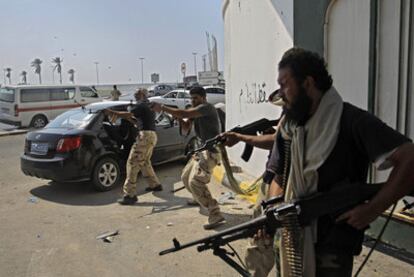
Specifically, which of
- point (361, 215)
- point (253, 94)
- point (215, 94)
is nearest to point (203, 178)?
point (253, 94)

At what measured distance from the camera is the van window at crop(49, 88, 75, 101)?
18.8 metres

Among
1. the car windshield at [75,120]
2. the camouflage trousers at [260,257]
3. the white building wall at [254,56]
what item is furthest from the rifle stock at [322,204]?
the car windshield at [75,120]

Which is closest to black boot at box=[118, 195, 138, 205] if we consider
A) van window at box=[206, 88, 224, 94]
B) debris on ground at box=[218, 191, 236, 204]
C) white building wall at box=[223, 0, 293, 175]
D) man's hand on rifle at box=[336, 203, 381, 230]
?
debris on ground at box=[218, 191, 236, 204]

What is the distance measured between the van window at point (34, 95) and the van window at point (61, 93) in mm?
260

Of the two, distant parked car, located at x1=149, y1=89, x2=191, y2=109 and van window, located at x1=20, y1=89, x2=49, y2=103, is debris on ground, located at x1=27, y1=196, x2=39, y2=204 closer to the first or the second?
distant parked car, located at x1=149, y1=89, x2=191, y2=109

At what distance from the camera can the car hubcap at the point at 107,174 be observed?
722 cm

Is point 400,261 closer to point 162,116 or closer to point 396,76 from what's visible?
point 396,76

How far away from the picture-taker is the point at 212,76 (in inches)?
808

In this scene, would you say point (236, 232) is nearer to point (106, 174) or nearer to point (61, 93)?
point (106, 174)

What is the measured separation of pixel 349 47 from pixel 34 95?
16140mm

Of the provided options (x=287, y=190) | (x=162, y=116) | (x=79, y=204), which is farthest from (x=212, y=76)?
(x=287, y=190)

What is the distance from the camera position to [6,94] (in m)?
18.0

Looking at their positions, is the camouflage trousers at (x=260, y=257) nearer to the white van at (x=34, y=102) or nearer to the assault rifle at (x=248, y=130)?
the assault rifle at (x=248, y=130)

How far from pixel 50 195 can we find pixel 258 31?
14.6ft
